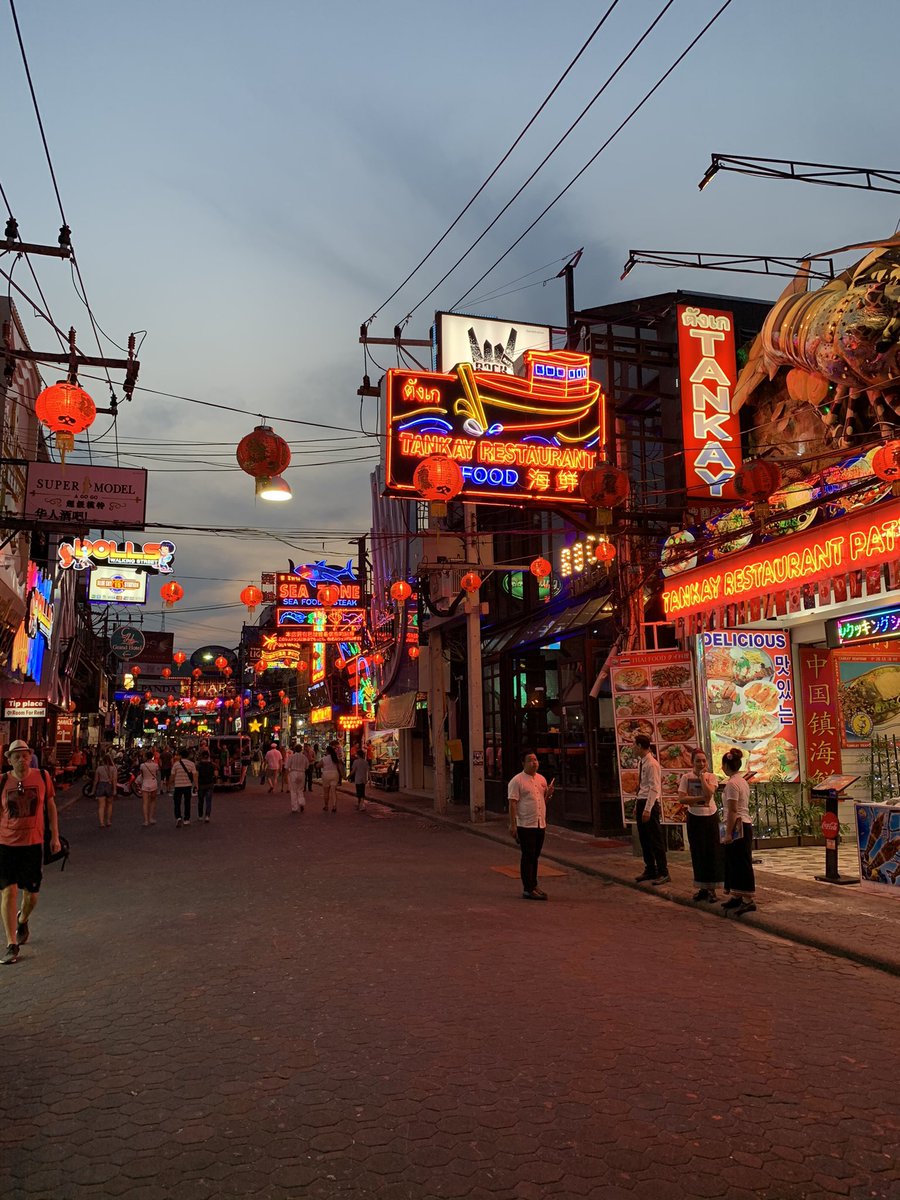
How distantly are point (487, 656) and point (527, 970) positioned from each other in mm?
19843

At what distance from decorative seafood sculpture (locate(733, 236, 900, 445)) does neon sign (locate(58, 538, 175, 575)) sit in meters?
20.7

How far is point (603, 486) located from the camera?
13492 millimetres

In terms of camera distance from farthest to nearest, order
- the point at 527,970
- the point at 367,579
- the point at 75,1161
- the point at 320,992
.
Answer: the point at 367,579 < the point at 527,970 < the point at 320,992 < the point at 75,1161

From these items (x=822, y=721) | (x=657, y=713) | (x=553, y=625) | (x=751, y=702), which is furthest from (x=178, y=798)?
(x=822, y=721)

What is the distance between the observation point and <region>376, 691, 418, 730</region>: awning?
35.0 m

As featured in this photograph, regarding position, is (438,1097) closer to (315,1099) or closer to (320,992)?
(315,1099)

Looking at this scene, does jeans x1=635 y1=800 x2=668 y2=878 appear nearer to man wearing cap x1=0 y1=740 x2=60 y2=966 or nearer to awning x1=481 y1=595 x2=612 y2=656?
awning x1=481 y1=595 x2=612 y2=656

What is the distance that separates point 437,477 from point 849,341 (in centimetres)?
671

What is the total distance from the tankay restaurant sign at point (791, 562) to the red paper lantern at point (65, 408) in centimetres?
974

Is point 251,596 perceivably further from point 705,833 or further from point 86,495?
point 705,833

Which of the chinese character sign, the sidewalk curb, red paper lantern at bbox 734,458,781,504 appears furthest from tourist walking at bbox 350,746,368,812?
red paper lantern at bbox 734,458,781,504

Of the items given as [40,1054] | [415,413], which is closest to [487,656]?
[415,413]

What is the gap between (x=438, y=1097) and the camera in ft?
16.6

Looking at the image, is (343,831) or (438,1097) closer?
(438,1097)
